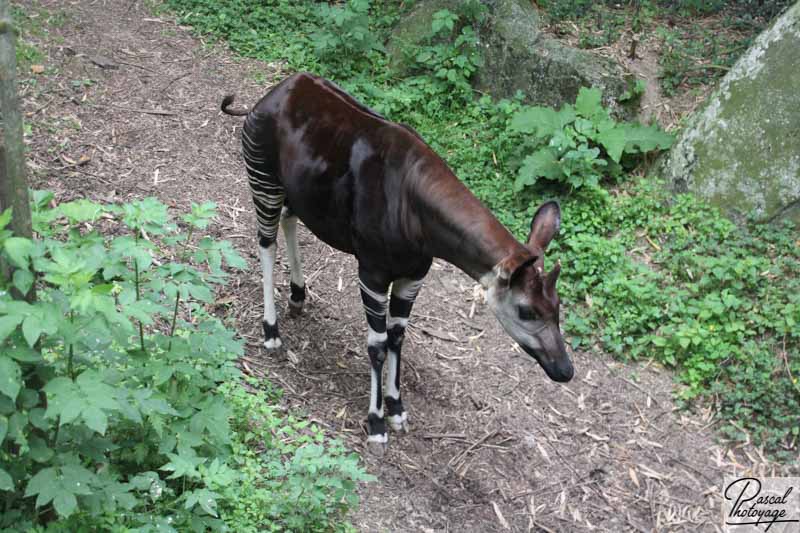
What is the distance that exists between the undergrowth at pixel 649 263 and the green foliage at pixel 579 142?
0.03 m

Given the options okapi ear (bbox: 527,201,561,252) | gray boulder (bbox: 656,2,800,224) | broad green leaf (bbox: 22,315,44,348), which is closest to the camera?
broad green leaf (bbox: 22,315,44,348)

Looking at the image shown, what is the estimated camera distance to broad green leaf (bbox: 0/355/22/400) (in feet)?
7.95

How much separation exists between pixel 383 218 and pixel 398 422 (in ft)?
4.39

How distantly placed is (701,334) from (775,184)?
1.46 metres

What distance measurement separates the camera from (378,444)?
15.1 ft

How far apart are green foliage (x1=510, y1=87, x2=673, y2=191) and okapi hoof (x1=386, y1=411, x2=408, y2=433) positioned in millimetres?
2393

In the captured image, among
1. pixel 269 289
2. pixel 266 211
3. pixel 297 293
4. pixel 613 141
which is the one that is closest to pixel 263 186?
pixel 266 211

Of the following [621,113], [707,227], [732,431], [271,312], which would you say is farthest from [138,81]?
[732,431]

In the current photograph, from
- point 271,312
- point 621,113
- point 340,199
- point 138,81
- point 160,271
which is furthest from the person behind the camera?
point 138,81

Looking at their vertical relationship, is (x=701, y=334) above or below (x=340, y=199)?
below

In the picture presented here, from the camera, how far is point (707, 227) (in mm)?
5930

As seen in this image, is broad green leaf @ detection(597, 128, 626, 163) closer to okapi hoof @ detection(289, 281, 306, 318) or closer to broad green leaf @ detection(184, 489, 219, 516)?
okapi hoof @ detection(289, 281, 306, 318)

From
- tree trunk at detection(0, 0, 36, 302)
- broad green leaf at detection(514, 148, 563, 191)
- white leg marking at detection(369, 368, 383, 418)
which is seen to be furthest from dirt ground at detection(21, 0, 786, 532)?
tree trunk at detection(0, 0, 36, 302)

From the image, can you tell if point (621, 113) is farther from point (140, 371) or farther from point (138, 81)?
point (140, 371)
